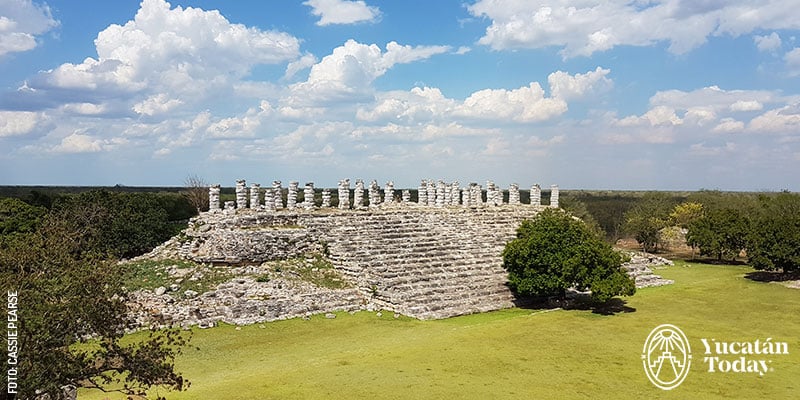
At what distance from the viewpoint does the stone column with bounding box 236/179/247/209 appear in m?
26.2

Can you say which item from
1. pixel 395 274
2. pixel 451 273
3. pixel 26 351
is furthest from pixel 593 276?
pixel 26 351

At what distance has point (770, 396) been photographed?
11.9 metres

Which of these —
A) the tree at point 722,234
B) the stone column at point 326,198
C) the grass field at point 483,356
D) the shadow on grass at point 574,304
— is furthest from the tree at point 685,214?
the stone column at point 326,198

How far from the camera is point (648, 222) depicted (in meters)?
40.8

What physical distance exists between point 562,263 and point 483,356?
7.01 metres

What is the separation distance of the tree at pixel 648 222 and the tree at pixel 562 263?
2182cm

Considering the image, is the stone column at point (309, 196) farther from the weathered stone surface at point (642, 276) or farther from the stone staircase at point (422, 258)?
the weathered stone surface at point (642, 276)

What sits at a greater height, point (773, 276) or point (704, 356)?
point (773, 276)

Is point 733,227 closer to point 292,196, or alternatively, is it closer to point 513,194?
point 513,194

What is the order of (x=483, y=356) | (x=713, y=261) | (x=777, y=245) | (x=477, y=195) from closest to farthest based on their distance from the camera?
(x=483, y=356), (x=777, y=245), (x=477, y=195), (x=713, y=261)

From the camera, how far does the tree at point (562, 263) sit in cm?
1995

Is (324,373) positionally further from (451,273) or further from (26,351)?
(451,273)

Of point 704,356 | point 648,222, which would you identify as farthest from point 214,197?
point 648,222

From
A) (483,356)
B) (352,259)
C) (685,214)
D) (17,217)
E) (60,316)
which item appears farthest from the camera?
(685,214)
